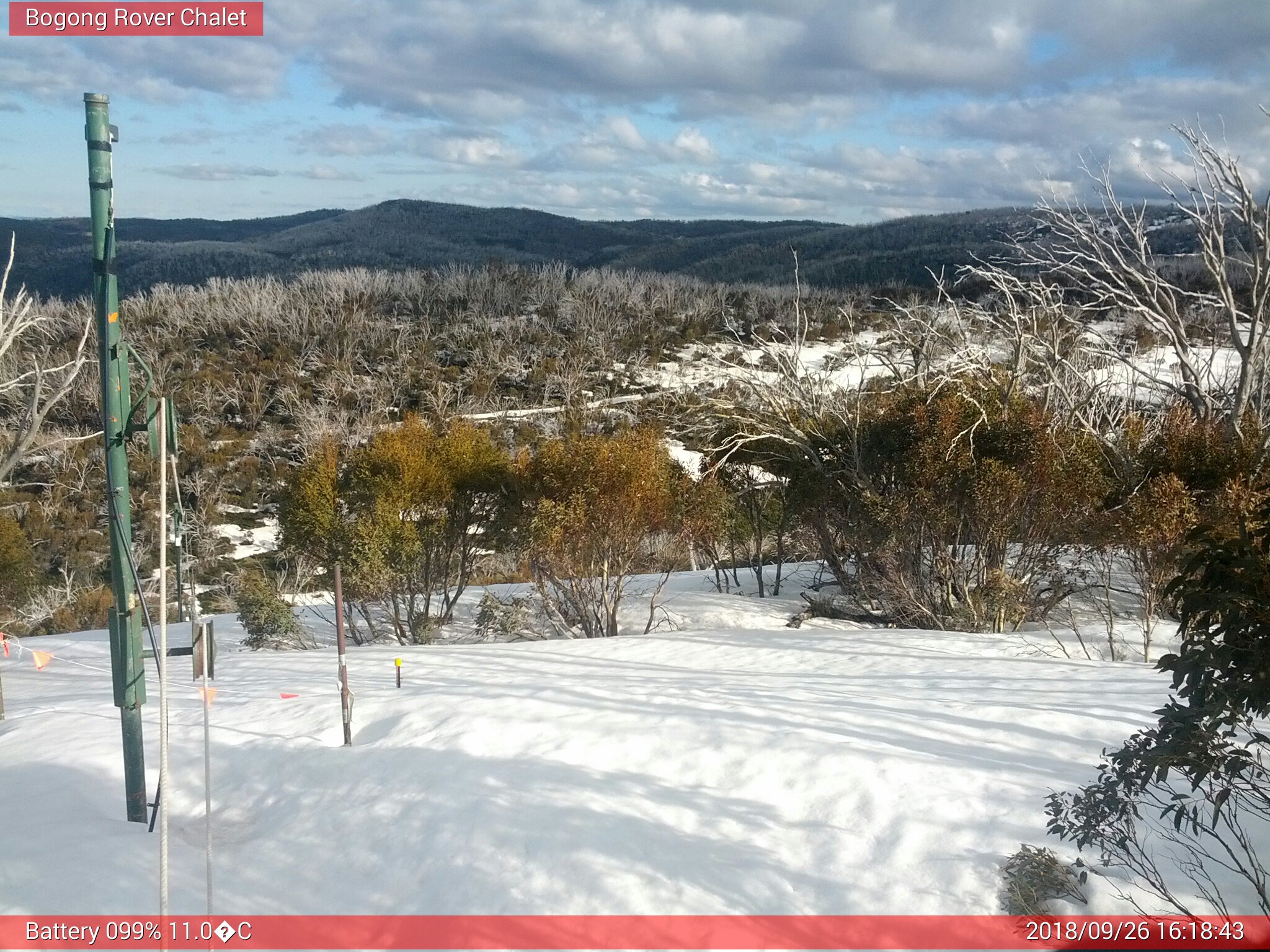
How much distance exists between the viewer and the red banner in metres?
4.23

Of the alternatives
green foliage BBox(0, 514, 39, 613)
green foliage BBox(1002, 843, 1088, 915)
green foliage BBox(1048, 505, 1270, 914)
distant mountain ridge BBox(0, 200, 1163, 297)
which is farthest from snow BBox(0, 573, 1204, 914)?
distant mountain ridge BBox(0, 200, 1163, 297)

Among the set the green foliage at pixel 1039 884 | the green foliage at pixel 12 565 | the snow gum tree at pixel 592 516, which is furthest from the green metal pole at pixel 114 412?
the green foliage at pixel 12 565

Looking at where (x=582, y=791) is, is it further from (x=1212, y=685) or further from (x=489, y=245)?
(x=489, y=245)

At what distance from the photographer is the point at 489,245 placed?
10831 centimetres

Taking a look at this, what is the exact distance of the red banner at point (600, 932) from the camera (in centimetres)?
423

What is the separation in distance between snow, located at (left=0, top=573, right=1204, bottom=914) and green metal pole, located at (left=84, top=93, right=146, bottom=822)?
1.02 m

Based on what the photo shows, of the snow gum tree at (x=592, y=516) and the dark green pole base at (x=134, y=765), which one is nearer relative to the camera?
the dark green pole base at (x=134, y=765)

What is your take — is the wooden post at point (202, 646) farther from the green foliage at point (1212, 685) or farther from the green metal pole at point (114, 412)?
the green foliage at point (1212, 685)

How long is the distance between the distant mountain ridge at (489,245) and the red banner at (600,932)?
208 ft

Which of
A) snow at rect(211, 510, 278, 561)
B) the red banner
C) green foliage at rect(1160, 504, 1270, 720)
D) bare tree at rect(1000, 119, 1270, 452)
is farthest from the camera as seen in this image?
snow at rect(211, 510, 278, 561)

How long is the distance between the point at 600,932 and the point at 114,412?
3.93 meters

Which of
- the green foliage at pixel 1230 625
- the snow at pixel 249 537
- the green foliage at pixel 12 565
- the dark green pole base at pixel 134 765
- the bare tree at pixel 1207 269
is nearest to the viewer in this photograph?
the green foliage at pixel 1230 625

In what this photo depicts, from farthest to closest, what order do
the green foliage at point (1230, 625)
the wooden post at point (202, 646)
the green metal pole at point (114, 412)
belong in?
the green metal pole at point (114, 412) → the wooden post at point (202, 646) → the green foliage at point (1230, 625)

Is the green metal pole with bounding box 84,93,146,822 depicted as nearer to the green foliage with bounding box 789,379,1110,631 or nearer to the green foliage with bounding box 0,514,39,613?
the green foliage with bounding box 789,379,1110,631
